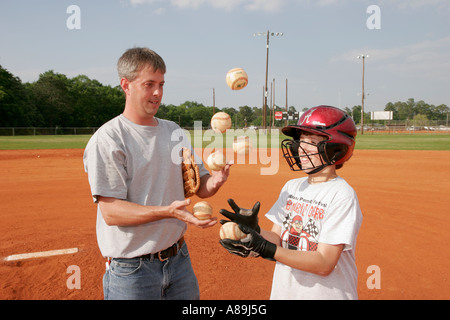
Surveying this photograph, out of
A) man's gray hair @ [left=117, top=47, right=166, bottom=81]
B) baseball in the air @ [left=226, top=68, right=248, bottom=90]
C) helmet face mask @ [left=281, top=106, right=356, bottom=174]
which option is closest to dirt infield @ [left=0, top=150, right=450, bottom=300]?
helmet face mask @ [left=281, top=106, right=356, bottom=174]

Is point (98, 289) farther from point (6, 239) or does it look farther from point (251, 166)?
point (251, 166)

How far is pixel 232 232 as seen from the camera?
2428 mm

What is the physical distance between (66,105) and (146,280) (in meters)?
85.5

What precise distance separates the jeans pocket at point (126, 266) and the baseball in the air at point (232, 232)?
0.77 meters

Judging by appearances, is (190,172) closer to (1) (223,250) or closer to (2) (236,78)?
(2) (236,78)

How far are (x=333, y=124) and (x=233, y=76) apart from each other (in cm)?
122

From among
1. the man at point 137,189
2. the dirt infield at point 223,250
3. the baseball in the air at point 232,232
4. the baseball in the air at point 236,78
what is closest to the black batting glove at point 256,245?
the baseball in the air at point 232,232

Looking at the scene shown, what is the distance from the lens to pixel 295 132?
2.82 m

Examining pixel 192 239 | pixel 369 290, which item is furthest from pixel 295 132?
pixel 192 239

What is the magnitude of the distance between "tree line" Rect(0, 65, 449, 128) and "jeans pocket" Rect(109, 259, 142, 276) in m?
57.6

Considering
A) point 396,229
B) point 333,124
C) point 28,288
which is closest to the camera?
point 333,124

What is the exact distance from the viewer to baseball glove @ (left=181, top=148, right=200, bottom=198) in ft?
9.62

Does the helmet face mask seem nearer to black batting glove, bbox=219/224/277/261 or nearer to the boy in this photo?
the boy

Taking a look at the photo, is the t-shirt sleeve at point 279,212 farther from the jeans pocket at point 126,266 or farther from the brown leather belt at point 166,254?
the jeans pocket at point 126,266
